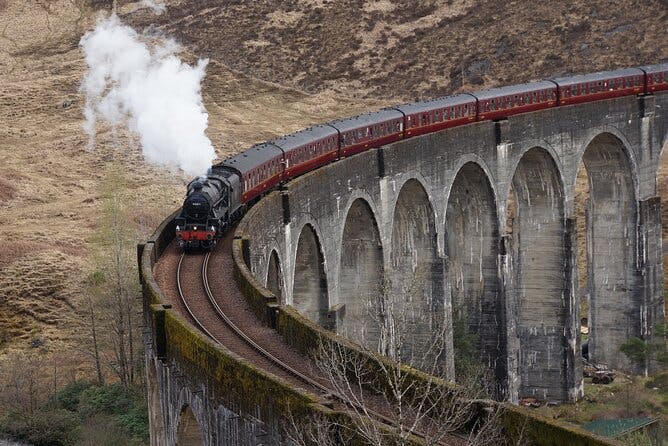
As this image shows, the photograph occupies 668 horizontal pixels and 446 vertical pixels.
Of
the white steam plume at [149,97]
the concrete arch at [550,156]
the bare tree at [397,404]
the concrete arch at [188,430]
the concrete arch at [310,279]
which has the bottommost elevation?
the concrete arch at [188,430]

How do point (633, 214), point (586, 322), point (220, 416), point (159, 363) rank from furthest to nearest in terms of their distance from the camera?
point (586, 322) → point (633, 214) → point (159, 363) → point (220, 416)

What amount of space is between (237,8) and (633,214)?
4889 centimetres

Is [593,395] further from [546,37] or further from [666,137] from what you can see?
[546,37]

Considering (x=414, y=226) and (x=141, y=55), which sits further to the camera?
(x=141, y=55)

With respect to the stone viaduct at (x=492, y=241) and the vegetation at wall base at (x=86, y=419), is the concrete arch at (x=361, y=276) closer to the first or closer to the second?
the stone viaduct at (x=492, y=241)

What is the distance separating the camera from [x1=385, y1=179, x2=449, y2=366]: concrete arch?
45.2 meters

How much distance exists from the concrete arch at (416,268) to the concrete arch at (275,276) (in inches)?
367

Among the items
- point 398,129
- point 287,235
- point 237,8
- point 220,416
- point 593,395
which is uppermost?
point 237,8

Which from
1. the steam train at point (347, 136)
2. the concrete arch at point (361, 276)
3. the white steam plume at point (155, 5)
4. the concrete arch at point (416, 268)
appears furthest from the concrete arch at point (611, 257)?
the white steam plume at point (155, 5)

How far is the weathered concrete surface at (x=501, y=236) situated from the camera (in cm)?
3972

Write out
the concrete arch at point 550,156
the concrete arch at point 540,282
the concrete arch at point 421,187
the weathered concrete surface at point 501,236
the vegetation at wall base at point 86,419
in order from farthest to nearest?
the concrete arch at point 540,282 < the concrete arch at point 550,156 < the concrete arch at point 421,187 < the weathered concrete surface at point 501,236 < the vegetation at wall base at point 86,419

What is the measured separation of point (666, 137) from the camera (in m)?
57.3

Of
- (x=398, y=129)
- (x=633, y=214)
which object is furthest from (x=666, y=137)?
(x=398, y=129)

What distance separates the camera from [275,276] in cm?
3600
